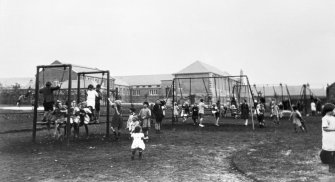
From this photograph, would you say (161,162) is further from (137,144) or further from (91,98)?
(91,98)

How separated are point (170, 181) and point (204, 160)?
2.69 meters

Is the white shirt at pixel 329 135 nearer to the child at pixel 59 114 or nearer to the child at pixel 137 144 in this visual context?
the child at pixel 137 144

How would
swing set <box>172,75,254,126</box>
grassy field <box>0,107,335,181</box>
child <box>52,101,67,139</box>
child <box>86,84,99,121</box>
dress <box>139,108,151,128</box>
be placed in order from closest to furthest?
grassy field <box>0,107,335,181</box>
child <box>52,101,67,139</box>
child <box>86,84,99,121</box>
dress <box>139,108,151,128</box>
swing set <box>172,75,254,126</box>

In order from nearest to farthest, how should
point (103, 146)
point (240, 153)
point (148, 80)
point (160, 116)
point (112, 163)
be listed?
1. point (112, 163)
2. point (240, 153)
3. point (103, 146)
4. point (160, 116)
5. point (148, 80)

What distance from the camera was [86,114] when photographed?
13.7 metres

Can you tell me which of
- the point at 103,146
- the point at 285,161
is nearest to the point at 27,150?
the point at 103,146

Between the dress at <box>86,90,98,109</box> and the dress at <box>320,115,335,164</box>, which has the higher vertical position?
the dress at <box>86,90,98,109</box>

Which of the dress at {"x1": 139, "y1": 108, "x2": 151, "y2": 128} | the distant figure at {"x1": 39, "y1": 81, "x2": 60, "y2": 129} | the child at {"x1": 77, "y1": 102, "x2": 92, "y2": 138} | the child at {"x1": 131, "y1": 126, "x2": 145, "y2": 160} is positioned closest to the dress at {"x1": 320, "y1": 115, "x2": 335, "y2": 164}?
the child at {"x1": 131, "y1": 126, "x2": 145, "y2": 160}

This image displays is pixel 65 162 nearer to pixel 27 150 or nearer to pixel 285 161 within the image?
pixel 27 150

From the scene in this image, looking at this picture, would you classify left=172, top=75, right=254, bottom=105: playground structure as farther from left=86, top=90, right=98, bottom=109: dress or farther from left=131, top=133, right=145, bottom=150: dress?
left=131, top=133, right=145, bottom=150: dress

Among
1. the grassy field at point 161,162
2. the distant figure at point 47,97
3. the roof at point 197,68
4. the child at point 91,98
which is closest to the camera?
the grassy field at point 161,162

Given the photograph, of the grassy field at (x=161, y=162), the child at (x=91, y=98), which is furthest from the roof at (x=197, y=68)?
the grassy field at (x=161, y=162)

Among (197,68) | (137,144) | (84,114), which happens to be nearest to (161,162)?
(137,144)

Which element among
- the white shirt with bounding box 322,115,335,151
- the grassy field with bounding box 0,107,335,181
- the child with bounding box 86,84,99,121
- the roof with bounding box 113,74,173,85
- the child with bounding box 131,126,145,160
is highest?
the roof with bounding box 113,74,173,85
